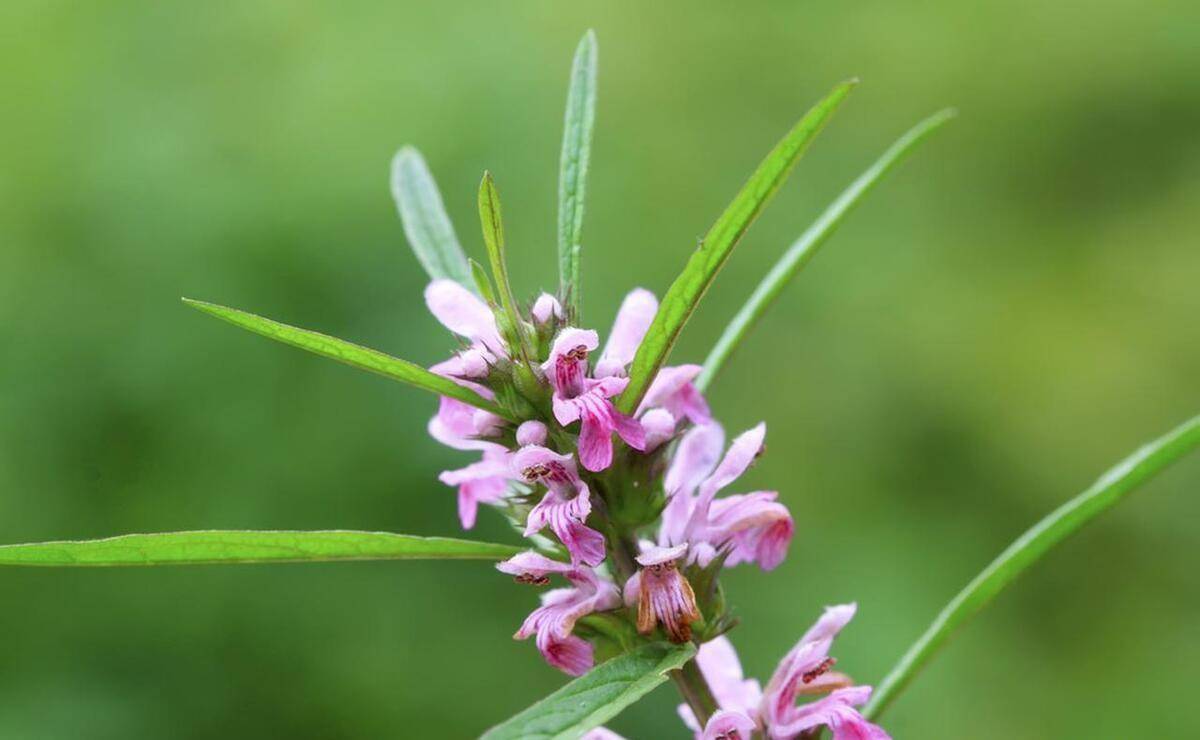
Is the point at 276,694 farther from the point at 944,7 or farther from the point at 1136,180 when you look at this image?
the point at 944,7

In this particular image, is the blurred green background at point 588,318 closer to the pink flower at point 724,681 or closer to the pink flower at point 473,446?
the pink flower at point 724,681

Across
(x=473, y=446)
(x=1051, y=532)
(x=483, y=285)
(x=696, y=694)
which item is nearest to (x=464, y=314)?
(x=483, y=285)

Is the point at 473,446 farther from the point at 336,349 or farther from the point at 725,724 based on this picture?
the point at 725,724

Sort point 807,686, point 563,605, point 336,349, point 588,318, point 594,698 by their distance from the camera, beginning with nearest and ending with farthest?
point 594,698, point 336,349, point 563,605, point 807,686, point 588,318

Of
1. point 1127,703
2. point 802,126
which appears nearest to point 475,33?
point 1127,703

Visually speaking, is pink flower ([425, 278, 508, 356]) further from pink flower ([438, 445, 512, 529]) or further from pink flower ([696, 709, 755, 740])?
pink flower ([696, 709, 755, 740])

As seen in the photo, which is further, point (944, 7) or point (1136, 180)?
point (944, 7)
